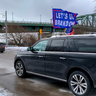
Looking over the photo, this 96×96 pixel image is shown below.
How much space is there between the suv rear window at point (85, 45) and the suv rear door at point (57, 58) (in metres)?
0.39

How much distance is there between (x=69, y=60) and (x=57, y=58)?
1.55 ft

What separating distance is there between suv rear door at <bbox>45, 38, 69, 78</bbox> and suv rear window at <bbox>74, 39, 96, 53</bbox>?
1.29ft

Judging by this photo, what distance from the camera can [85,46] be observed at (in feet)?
13.6

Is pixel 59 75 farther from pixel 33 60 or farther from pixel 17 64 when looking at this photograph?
pixel 17 64

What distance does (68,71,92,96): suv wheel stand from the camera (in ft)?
A: 12.9

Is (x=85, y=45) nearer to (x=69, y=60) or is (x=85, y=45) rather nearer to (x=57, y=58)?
(x=69, y=60)

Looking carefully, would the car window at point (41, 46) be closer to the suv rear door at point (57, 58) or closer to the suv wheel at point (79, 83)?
the suv rear door at point (57, 58)

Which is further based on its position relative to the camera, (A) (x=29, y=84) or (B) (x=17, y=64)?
(B) (x=17, y=64)

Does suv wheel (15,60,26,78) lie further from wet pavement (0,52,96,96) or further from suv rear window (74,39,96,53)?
suv rear window (74,39,96,53)

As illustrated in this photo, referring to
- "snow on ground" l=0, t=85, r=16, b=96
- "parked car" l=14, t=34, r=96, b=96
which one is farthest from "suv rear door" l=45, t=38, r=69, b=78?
"snow on ground" l=0, t=85, r=16, b=96

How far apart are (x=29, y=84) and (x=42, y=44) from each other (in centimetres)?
164

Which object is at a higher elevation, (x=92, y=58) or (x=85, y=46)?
(x=85, y=46)

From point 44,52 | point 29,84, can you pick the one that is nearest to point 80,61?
point 44,52

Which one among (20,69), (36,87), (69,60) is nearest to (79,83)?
(69,60)
